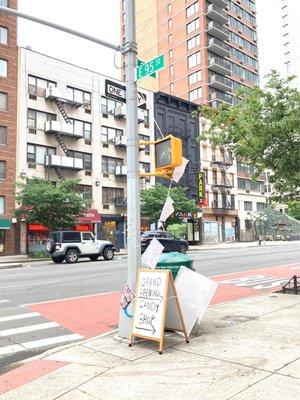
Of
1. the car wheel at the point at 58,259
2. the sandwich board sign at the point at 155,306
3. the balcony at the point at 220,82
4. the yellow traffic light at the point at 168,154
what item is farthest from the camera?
the balcony at the point at 220,82

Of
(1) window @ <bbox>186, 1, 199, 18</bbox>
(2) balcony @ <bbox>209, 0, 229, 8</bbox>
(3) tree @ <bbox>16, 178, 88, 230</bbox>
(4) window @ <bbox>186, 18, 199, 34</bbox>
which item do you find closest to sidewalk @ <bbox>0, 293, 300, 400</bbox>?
(3) tree @ <bbox>16, 178, 88, 230</bbox>

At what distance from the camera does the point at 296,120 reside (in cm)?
1077

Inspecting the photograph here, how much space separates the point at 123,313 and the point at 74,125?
36307mm

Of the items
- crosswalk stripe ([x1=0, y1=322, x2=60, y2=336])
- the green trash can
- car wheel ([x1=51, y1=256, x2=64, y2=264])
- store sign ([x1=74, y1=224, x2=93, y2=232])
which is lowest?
crosswalk stripe ([x1=0, y1=322, x2=60, y2=336])

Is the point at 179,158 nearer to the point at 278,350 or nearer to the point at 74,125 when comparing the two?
the point at 278,350

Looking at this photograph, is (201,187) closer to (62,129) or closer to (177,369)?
(62,129)

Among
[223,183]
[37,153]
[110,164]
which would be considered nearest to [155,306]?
[37,153]

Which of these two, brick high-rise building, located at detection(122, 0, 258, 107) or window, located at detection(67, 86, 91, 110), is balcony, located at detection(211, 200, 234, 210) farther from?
window, located at detection(67, 86, 91, 110)

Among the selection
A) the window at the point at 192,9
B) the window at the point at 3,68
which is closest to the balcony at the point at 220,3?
the window at the point at 192,9

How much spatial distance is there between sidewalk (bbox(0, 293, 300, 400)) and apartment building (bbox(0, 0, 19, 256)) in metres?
30.2

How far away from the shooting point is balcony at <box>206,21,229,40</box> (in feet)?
218

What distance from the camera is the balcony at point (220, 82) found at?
219 ft

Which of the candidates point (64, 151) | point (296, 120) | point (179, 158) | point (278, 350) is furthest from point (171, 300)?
point (64, 151)

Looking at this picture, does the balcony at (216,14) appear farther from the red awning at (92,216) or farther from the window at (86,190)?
the red awning at (92,216)
